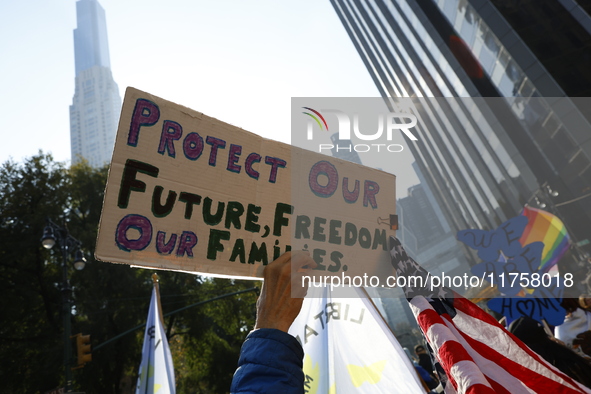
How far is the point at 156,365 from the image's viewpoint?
6.01 m

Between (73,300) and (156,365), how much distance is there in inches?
501

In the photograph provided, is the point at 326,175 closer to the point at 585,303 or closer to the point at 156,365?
the point at 585,303

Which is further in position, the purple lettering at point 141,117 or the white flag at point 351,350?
the white flag at point 351,350

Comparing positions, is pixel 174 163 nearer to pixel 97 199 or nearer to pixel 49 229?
pixel 49 229

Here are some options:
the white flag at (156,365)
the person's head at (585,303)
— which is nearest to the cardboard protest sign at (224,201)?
the person's head at (585,303)

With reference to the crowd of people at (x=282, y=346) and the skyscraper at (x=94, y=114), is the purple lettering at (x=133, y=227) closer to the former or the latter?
the crowd of people at (x=282, y=346)

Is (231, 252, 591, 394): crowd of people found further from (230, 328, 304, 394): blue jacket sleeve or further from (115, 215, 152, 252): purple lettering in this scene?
(115, 215, 152, 252): purple lettering

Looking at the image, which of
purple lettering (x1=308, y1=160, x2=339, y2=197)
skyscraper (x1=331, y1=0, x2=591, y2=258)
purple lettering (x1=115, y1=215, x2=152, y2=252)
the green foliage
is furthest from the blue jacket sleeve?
skyscraper (x1=331, y1=0, x2=591, y2=258)

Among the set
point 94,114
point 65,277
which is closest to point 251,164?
point 65,277

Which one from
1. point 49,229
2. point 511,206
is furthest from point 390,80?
point 49,229

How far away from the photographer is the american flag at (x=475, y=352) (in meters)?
1.61

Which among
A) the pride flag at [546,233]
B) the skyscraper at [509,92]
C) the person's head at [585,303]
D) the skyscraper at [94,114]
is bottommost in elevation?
the person's head at [585,303]

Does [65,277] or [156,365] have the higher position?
[65,277]

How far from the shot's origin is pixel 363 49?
5653cm
